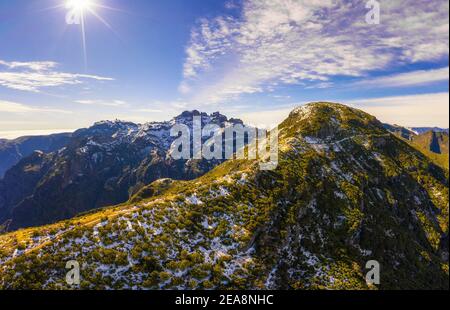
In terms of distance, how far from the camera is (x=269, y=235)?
66500 millimetres

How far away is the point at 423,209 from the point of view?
12769 cm

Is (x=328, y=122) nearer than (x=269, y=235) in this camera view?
No

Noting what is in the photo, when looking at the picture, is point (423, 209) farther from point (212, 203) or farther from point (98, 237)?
point (98, 237)

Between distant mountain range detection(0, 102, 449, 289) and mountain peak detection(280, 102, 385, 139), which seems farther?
mountain peak detection(280, 102, 385, 139)

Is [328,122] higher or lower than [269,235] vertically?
higher

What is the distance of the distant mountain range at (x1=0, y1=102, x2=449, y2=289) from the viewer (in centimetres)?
4669

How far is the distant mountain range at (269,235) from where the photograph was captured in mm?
46688

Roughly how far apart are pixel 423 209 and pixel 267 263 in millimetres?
105139

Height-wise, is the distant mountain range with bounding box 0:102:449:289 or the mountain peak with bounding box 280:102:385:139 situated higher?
the mountain peak with bounding box 280:102:385:139

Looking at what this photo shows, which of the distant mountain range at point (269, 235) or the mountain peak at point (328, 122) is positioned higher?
the mountain peak at point (328, 122)

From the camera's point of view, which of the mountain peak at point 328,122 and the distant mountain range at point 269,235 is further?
the mountain peak at point 328,122
